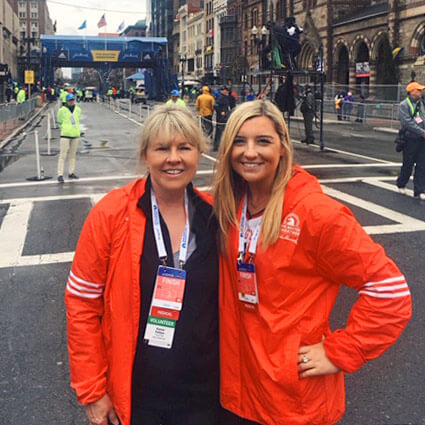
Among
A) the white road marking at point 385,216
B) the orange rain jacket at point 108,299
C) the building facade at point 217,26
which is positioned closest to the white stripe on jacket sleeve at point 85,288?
the orange rain jacket at point 108,299

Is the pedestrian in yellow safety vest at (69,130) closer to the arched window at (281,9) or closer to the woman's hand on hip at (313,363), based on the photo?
the woman's hand on hip at (313,363)

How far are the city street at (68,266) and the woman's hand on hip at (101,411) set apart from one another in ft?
3.32

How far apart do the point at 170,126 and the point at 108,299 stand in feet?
2.42

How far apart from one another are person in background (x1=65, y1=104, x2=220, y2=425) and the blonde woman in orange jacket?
113mm

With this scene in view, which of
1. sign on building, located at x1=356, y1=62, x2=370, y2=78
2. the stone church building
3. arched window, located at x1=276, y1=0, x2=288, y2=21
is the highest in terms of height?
arched window, located at x1=276, y1=0, x2=288, y2=21

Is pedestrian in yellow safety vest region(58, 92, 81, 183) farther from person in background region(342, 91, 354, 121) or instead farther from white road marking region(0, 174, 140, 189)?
person in background region(342, 91, 354, 121)

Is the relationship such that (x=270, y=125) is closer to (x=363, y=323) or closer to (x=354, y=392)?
(x=363, y=323)

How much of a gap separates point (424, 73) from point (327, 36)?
1442cm

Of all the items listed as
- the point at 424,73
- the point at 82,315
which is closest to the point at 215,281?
the point at 82,315

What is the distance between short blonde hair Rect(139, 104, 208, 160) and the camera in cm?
223

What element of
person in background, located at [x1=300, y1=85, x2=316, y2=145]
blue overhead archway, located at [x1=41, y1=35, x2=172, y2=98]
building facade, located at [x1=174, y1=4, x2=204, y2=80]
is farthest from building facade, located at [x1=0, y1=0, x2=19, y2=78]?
person in background, located at [x1=300, y1=85, x2=316, y2=145]

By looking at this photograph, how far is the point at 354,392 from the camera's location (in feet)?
12.6

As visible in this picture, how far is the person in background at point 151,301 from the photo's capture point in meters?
2.16

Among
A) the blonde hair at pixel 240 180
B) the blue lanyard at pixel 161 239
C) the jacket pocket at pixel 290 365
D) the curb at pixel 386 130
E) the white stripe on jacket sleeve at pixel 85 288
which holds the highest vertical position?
the blonde hair at pixel 240 180
